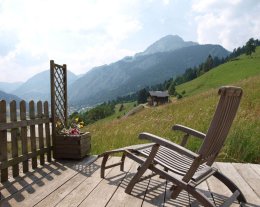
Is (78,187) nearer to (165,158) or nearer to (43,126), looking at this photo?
(165,158)

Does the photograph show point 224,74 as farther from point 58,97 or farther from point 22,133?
point 22,133

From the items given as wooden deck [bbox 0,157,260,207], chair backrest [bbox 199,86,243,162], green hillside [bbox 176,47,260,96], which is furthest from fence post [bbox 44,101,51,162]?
green hillside [bbox 176,47,260,96]

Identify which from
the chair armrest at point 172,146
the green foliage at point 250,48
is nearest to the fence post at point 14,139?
the chair armrest at point 172,146

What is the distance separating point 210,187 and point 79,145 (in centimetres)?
256

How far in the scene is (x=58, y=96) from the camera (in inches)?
262

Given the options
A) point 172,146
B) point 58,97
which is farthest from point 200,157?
point 58,97

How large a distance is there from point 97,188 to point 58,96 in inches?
113

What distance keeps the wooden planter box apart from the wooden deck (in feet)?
1.78

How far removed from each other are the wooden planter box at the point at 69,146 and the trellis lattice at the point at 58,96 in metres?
0.21

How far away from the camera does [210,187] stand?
14.6 feet

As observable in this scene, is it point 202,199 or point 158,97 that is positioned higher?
point 202,199

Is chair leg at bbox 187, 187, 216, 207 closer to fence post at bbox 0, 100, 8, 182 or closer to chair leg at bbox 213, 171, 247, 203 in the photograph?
chair leg at bbox 213, 171, 247, 203

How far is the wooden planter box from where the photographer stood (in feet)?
19.9

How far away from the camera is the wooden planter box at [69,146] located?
6062mm
